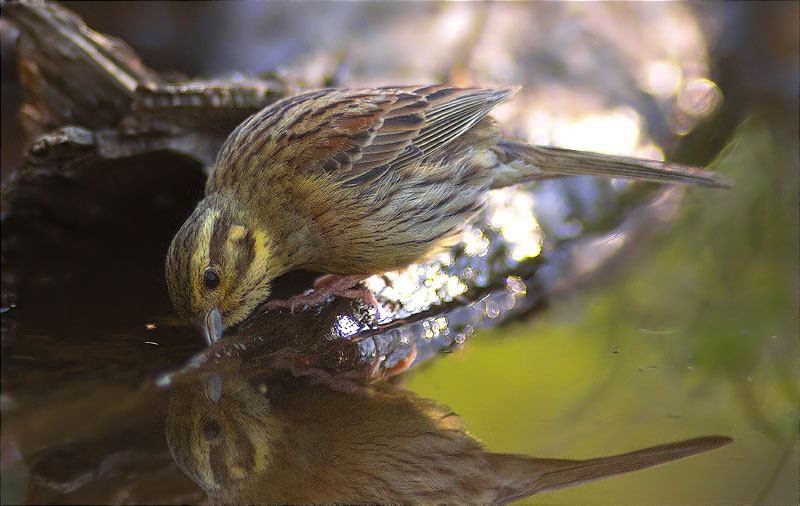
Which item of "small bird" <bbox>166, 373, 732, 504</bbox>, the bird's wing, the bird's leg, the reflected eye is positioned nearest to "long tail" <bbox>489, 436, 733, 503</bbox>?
"small bird" <bbox>166, 373, 732, 504</bbox>

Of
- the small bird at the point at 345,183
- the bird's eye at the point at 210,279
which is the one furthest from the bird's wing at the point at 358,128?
the bird's eye at the point at 210,279

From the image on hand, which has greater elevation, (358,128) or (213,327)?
(358,128)

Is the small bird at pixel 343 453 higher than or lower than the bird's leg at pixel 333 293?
lower

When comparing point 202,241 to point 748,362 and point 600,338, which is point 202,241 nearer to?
point 600,338

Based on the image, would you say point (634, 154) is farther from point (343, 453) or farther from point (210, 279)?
point (343, 453)

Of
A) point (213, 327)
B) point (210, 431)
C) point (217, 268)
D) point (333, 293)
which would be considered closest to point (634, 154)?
point (333, 293)

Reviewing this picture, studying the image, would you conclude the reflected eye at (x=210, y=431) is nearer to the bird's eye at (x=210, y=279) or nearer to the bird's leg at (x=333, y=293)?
the bird's eye at (x=210, y=279)
